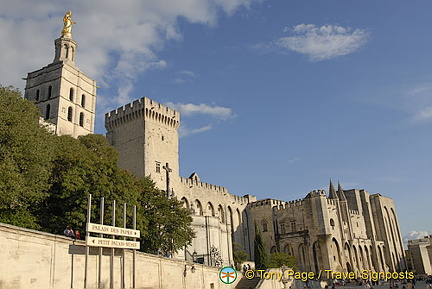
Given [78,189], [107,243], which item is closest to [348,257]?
[78,189]

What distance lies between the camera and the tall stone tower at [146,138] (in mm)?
36906

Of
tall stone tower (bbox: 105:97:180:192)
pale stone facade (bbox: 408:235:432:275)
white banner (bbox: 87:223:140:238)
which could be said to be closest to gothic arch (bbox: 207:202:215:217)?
tall stone tower (bbox: 105:97:180:192)

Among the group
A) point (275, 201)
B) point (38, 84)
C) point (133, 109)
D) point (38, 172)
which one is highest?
point (38, 84)

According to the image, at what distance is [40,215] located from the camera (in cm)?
1902

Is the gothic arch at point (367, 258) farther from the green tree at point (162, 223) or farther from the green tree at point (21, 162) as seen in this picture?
the green tree at point (21, 162)

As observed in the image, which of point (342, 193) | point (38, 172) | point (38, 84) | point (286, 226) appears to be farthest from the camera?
point (342, 193)

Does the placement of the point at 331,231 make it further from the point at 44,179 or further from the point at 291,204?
the point at 44,179

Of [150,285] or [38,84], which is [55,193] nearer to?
[150,285]

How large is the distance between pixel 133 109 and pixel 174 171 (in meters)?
7.16

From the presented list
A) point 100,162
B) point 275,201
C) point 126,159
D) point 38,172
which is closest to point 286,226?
point 275,201

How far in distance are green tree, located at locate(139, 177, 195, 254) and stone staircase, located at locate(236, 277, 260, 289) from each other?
5372 millimetres

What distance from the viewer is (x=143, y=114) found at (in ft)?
124

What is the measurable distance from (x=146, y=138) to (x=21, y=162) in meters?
20.0

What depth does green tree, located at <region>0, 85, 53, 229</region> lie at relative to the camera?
1650 cm
